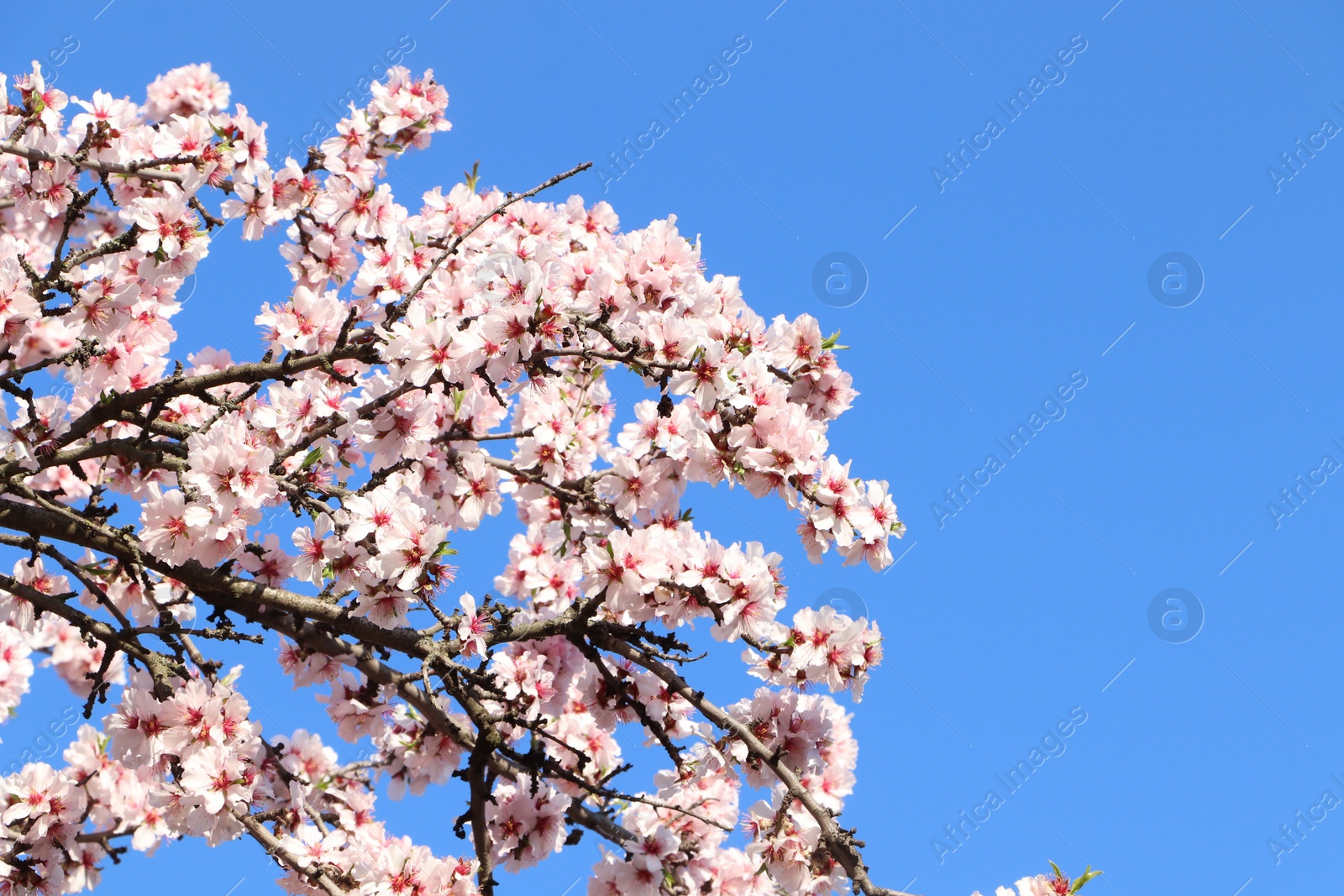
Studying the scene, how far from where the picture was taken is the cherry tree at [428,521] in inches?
156

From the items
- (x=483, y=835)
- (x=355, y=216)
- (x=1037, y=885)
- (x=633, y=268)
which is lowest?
(x=1037, y=885)

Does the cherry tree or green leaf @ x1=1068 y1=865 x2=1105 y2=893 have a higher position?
the cherry tree

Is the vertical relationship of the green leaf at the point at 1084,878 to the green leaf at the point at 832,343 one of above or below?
below

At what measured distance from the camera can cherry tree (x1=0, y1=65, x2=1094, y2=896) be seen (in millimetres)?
3959

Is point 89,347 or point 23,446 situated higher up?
point 89,347

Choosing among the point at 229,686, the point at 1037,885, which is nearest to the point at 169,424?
the point at 229,686

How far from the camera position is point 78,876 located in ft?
18.0

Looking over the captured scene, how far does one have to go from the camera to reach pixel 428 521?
14.5 feet

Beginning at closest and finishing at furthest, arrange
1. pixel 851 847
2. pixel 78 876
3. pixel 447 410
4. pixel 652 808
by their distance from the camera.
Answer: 1. pixel 851 847
2. pixel 447 410
3. pixel 652 808
4. pixel 78 876

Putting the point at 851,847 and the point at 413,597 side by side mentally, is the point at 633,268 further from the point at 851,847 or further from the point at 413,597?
the point at 851,847

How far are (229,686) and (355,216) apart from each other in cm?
272

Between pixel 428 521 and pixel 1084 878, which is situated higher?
pixel 428 521

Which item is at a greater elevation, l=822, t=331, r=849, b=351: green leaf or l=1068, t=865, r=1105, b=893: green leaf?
l=822, t=331, r=849, b=351: green leaf

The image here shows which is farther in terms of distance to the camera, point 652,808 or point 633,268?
point 652,808
